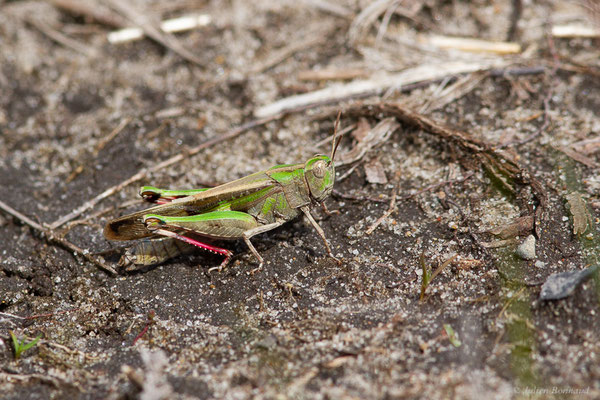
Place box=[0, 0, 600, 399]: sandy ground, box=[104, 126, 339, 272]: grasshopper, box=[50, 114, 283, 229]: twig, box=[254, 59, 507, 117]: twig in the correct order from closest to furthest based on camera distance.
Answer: box=[0, 0, 600, 399]: sandy ground < box=[104, 126, 339, 272]: grasshopper < box=[50, 114, 283, 229]: twig < box=[254, 59, 507, 117]: twig

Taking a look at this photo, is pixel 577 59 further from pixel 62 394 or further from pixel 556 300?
pixel 62 394

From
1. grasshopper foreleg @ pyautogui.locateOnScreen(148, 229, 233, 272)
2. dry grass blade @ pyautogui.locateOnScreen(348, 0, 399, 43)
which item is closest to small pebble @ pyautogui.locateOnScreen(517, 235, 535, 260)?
grasshopper foreleg @ pyautogui.locateOnScreen(148, 229, 233, 272)

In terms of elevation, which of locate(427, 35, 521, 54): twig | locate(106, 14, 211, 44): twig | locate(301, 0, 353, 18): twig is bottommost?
locate(427, 35, 521, 54): twig

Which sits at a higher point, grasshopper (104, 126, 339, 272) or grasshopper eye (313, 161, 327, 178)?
Result: grasshopper (104, 126, 339, 272)

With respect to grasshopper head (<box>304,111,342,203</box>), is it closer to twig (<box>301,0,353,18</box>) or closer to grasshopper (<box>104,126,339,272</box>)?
grasshopper (<box>104,126,339,272</box>)

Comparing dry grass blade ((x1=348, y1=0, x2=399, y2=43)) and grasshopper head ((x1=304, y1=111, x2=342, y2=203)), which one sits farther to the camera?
dry grass blade ((x1=348, y1=0, x2=399, y2=43))

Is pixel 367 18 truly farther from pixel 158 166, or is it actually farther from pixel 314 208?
pixel 158 166

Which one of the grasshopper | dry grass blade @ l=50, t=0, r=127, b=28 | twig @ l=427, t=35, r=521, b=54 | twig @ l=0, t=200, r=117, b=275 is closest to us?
the grasshopper

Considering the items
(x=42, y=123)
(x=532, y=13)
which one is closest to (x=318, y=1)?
(x=532, y=13)
